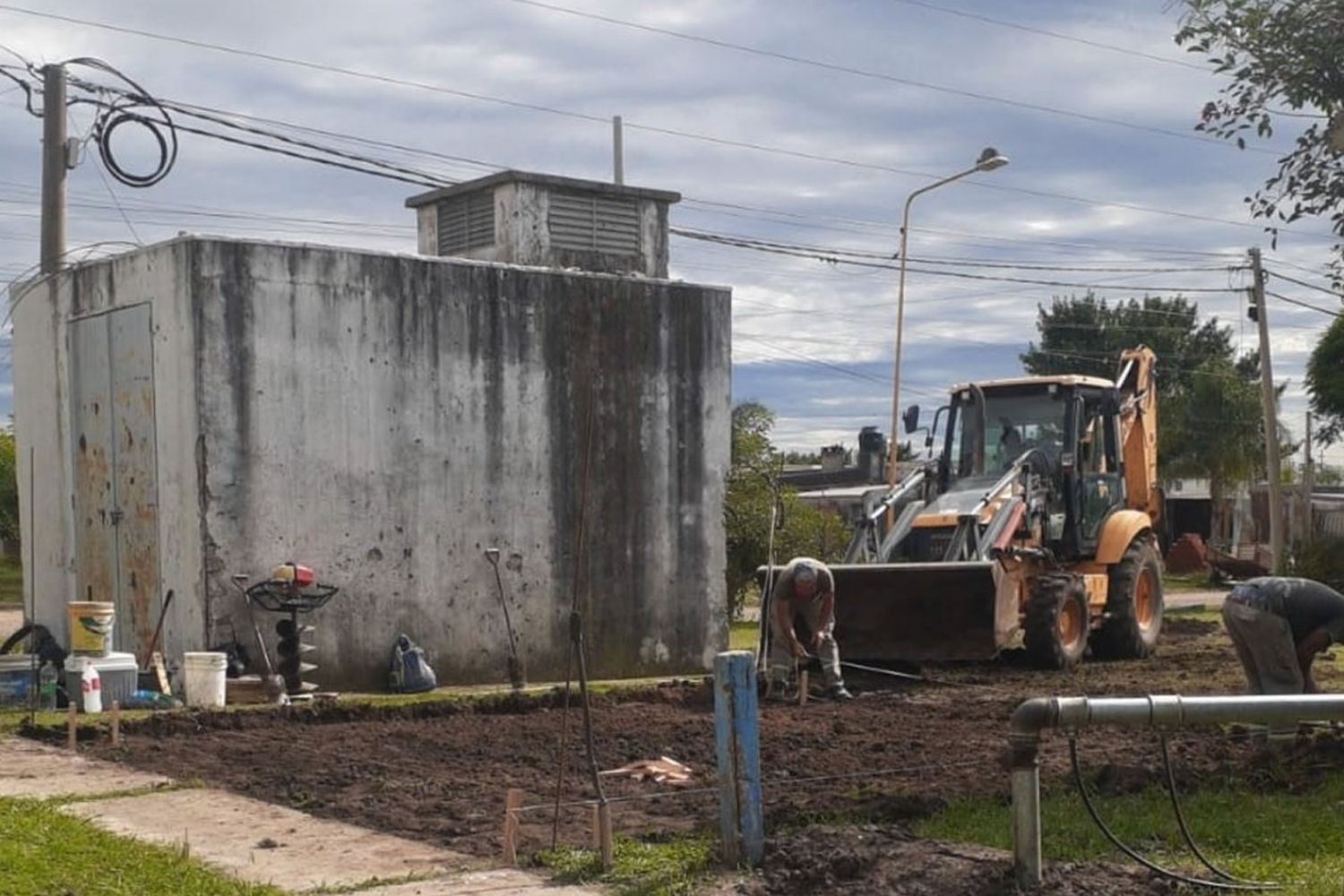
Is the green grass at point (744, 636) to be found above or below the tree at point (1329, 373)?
below

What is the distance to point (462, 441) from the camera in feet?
63.6

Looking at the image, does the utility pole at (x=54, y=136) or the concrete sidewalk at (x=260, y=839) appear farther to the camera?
the utility pole at (x=54, y=136)

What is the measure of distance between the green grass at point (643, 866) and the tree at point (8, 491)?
4152cm

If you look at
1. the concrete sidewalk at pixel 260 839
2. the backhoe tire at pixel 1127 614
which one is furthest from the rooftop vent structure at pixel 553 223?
the concrete sidewalk at pixel 260 839

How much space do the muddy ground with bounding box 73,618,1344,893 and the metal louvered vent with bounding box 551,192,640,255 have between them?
6.10 meters

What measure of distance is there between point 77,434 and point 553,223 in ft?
19.5

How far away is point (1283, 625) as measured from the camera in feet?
37.9

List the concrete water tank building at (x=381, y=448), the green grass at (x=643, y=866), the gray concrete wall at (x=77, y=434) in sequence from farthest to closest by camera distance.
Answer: the concrete water tank building at (x=381, y=448), the gray concrete wall at (x=77, y=434), the green grass at (x=643, y=866)

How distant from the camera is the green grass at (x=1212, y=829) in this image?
8.22 metres

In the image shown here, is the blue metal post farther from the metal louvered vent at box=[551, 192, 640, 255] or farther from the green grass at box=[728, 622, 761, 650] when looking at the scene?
the green grass at box=[728, 622, 761, 650]

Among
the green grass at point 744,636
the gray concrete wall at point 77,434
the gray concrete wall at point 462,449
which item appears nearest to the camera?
the gray concrete wall at point 77,434

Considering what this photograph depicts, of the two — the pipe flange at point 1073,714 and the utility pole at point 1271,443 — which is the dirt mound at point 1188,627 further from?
the pipe flange at point 1073,714

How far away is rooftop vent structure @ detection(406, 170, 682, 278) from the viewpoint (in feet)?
69.6

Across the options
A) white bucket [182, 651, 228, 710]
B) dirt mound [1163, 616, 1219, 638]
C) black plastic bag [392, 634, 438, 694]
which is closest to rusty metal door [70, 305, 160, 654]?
white bucket [182, 651, 228, 710]
